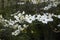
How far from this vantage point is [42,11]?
1.69m

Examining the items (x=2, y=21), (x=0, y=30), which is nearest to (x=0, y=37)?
(x=0, y=30)

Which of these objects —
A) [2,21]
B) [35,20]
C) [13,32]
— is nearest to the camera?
[13,32]

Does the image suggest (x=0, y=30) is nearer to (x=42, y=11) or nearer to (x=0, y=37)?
(x=0, y=37)

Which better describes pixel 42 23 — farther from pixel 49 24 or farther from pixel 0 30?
pixel 0 30

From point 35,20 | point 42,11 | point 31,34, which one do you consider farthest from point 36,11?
point 31,34

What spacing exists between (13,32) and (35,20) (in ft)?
0.70

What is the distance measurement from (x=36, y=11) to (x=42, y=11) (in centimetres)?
6

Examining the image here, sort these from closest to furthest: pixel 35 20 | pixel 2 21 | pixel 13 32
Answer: pixel 13 32, pixel 35 20, pixel 2 21

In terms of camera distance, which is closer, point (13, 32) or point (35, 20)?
point (13, 32)

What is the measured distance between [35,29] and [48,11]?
0.96 ft

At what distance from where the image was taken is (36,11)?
173cm

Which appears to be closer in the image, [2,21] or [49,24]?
[49,24]

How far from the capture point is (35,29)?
1469mm

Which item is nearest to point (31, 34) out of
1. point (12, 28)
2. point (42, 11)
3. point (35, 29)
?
point (35, 29)
